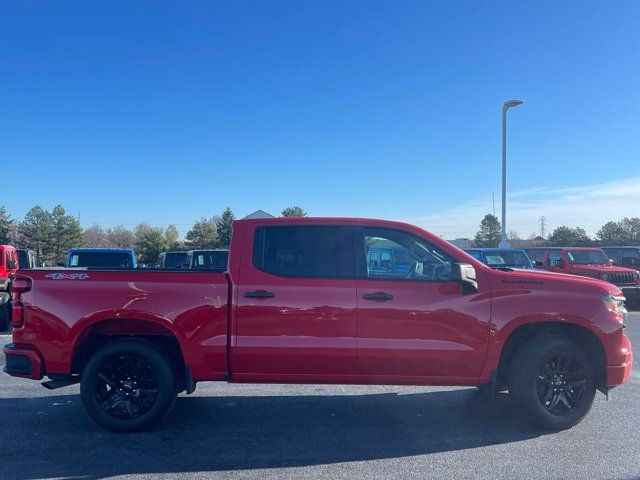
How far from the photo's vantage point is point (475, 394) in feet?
23.6

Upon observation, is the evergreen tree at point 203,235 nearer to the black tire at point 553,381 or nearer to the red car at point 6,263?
the red car at point 6,263

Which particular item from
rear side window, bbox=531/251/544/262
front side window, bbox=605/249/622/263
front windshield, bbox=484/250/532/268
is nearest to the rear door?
front windshield, bbox=484/250/532/268

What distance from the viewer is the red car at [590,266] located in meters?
16.7

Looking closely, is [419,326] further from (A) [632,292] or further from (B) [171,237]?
(B) [171,237]

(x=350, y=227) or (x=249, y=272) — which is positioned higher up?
(x=350, y=227)

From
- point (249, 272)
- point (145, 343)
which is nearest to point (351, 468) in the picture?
point (249, 272)

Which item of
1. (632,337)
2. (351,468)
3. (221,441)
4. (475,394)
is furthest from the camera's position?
(632,337)

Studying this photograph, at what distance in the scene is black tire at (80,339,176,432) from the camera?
5566 mm

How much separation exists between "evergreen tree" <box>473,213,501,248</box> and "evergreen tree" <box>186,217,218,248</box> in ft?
65.0

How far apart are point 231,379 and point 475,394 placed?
331cm

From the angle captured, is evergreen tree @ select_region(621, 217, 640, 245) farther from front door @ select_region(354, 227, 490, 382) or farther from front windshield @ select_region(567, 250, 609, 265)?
front door @ select_region(354, 227, 490, 382)

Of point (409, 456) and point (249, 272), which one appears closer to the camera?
point (409, 456)

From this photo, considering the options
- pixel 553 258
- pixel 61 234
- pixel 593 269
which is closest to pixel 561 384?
pixel 593 269

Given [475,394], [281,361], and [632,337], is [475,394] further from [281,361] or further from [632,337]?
[632,337]
